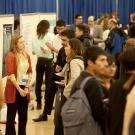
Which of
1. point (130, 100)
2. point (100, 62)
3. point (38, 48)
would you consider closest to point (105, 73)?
point (100, 62)

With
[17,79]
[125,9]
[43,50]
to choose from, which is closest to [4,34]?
[43,50]

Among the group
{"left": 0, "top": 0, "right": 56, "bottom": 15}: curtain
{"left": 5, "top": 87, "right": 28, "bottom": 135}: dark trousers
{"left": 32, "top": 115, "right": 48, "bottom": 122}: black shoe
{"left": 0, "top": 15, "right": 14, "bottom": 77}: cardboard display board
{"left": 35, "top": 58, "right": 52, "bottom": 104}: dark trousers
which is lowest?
{"left": 32, "top": 115, "right": 48, "bottom": 122}: black shoe

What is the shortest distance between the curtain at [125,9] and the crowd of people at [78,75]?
7049 millimetres

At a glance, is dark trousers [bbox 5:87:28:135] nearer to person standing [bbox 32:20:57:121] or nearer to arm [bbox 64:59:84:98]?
arm [bbox 64:59:84:98]

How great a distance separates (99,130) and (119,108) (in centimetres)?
36

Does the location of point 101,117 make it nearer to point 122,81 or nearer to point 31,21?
point 122,81

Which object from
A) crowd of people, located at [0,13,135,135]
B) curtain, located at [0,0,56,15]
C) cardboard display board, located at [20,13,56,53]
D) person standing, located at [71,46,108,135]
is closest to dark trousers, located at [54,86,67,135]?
crowd of people, located at [0,13,135,135]

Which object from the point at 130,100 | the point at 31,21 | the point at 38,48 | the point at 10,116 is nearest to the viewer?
the point at 130,100

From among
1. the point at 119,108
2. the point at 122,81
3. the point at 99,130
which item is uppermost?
the point at 122,81

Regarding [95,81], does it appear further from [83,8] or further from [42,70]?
[83,8]

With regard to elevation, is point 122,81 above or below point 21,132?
above

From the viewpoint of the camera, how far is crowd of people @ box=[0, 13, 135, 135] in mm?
3107

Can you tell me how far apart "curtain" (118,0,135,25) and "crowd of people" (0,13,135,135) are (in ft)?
23.1

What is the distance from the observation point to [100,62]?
11.6 ft
